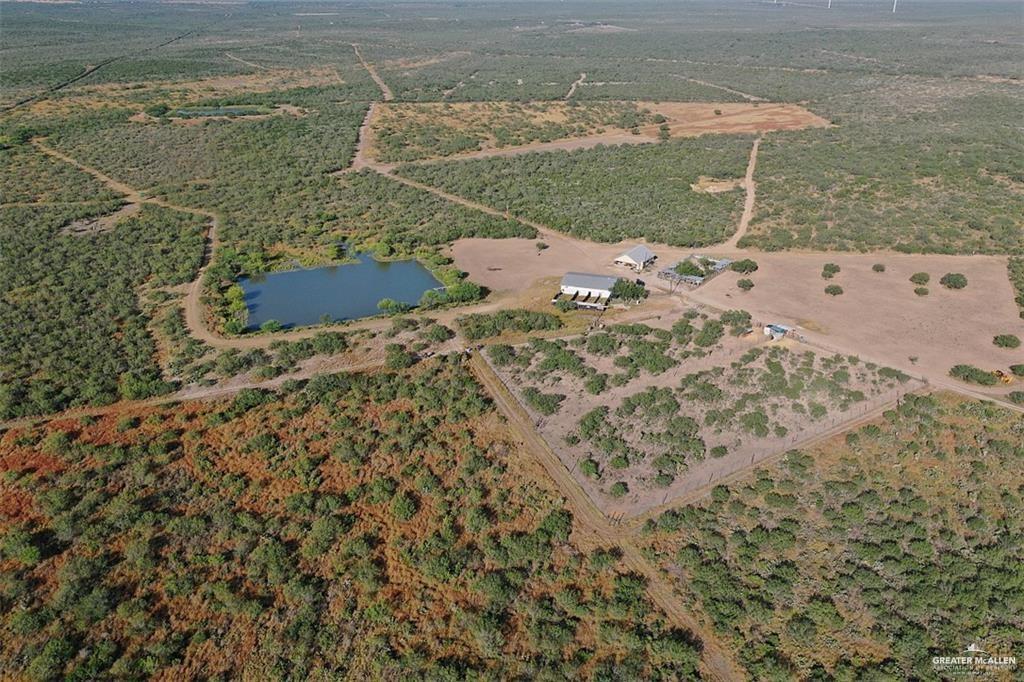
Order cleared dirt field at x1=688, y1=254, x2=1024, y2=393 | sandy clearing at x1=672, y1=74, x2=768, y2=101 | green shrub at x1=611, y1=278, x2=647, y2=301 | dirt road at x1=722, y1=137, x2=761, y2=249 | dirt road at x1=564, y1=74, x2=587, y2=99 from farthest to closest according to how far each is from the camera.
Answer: dirt road at x1=564, y1=74, x2=587, y2=99
sandy clearing at x1=672, y1=74, x2=768, y2=101
dirt road at x1=722, y1=137, x2=761, y2=249
green shrub at x1=611, y1=278, x2=647, y2=301
cleared dirt field at x1=688, y1=254, x2=1024, y2=393

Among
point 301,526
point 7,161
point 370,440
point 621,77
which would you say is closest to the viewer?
point 301,526

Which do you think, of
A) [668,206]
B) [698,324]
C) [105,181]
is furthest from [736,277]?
[105,181]

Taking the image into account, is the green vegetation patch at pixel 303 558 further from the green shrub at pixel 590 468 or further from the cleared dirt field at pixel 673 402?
the cleared dirt field at pixel 673 402

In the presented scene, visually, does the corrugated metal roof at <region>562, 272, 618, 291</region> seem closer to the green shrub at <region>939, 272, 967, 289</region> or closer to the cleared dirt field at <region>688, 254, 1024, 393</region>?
the cleared dirt field at <region>688, 254, 1024, 393</region>

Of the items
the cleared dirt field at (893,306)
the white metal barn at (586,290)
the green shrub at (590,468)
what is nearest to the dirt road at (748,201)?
the cleared dirt field at (893,306)

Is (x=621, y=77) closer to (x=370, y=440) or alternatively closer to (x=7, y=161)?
(x=7, y=161)

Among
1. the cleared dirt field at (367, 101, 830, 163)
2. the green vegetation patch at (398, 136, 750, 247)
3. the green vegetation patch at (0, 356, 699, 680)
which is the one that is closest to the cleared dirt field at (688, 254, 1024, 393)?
the green vegetation patch at (398, 136, 750, 247)
